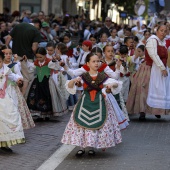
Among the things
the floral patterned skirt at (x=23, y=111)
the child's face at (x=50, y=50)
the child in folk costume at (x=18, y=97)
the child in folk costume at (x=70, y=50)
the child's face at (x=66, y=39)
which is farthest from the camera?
the child's face at (x=66, y=39)

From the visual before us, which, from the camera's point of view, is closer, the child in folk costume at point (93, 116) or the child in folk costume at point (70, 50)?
the child in folk costume at point (93, 116)

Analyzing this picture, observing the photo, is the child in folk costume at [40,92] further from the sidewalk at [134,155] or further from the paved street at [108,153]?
the sidewalk at [134,155]

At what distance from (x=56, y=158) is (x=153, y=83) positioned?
4358 millimetres

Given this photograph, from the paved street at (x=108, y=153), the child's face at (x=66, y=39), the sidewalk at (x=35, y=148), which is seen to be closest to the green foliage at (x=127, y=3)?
the child's face at (x=66, y=39)

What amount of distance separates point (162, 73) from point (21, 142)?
4.35 meters

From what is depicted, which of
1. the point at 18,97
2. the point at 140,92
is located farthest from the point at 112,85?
the point at 140,92

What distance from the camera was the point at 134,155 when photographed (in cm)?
1012

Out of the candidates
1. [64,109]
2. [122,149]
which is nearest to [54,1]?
[64,109]

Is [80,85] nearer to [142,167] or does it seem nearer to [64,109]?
[142,167]

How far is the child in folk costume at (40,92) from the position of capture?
540 inches

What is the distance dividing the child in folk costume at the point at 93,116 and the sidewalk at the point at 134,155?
0.22 metres

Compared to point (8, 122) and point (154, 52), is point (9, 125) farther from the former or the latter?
point (154, 52)

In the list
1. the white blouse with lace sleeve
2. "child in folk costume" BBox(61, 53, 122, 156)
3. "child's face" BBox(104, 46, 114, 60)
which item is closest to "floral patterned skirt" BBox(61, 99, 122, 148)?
"child in folk costume" BBox(61, 53, 122, 156)

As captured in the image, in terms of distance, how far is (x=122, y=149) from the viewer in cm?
1065
